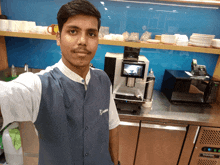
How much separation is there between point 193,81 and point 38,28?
6.91 ft

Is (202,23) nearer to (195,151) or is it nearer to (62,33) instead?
(195,151)

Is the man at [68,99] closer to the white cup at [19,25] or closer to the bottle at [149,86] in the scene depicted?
the bottle at [149,86]

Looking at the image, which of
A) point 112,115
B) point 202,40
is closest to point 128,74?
point 112,115

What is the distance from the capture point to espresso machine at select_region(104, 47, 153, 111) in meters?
1.65

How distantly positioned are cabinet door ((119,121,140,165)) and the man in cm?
74

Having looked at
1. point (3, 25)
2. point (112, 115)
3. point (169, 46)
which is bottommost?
point (112, 115)

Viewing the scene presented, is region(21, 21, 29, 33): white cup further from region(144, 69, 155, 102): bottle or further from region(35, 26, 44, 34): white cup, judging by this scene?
region(144, 69, 155, 102): bottle

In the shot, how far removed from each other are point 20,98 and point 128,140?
1.42m

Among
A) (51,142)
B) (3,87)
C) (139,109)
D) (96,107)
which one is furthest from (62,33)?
(139,109)

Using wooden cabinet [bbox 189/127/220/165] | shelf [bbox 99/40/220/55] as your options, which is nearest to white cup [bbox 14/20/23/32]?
shelf [bbox 99/40/220/55]

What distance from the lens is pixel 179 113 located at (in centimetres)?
176

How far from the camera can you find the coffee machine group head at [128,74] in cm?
165

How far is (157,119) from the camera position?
1.65m

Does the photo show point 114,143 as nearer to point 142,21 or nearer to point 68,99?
→ point 68,99
